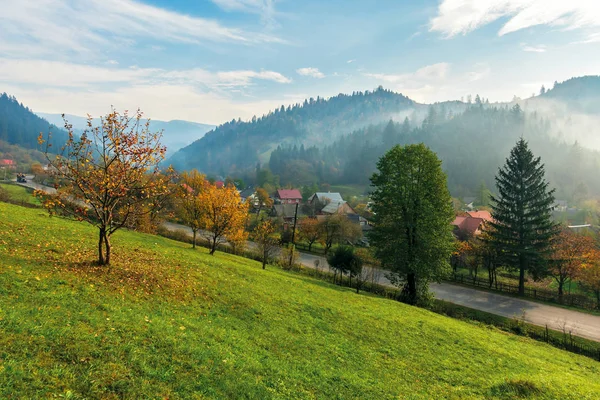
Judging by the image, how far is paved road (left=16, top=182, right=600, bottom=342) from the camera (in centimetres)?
2636

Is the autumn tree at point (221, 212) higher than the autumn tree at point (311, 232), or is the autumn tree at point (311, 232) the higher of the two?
the autumn tree at point (221, 212)

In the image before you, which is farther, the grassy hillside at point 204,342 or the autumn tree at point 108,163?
the autumn tree at point 108,163

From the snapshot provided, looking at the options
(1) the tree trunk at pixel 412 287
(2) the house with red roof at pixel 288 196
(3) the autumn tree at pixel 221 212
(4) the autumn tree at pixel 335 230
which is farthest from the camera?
(2) the house with red roof at pixel 288 196

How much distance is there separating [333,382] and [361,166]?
167 metres

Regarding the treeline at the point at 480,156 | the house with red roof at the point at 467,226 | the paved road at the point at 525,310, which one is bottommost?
the paved road at the point at 525,310

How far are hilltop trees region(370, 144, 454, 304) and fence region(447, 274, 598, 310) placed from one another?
16.7 meters

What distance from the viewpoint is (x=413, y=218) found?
26.5 meters

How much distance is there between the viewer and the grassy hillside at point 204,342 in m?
6.77

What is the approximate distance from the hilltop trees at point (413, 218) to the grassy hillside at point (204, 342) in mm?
8715

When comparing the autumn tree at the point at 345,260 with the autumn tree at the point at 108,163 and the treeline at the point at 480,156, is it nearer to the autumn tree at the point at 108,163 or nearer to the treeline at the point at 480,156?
the autumn tree at the point at 108,163

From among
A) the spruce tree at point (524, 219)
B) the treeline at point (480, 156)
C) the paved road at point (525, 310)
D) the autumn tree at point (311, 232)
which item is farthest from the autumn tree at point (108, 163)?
the treeline at point (480, 156)

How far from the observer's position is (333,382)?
9.16 meters

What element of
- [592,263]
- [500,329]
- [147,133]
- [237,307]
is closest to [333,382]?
[237,307]

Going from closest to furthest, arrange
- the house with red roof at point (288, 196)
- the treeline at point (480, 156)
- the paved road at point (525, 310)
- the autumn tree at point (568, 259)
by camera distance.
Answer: the paved road at point (525, 310), the autumn tree at point (568, 259), the house with red roof at point (288, 196), the treeline at point (480, 156)
